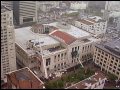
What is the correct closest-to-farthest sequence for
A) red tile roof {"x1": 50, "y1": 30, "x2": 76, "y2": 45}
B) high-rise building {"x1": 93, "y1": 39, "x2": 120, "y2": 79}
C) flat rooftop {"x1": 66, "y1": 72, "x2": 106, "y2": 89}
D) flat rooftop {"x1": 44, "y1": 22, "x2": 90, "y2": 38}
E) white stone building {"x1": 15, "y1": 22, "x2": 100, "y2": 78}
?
flat rooftop {"x1": 66, "y1": 72, "x2": 106, "y2": 89} → high-rise building {"x1": 93, "y1": 39, "x2": 120, "y2": 79} → white stone building {"x1": 15, "y1": 22, "x2": 100, "y2": 78} → red tile roof {"x1": 50, "y1": 30, "x2": 76, "y2": 45} → flat rooftop {"x1": 44, "y1": 22, "x2": 90, "y2": 38}

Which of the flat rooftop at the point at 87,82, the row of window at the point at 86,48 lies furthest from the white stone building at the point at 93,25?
the flat rooftop at the point at 87,82

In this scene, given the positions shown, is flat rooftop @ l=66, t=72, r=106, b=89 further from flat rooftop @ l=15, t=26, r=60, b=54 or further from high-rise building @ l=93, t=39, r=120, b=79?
flat rooftop @ l=15, t=26, r=60, b=54

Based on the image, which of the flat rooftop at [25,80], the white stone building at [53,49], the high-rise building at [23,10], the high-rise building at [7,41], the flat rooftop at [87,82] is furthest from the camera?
the high-rise building at [23,10]

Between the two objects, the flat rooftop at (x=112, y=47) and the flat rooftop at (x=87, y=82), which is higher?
the flat rooftop at (x=112, y=47)

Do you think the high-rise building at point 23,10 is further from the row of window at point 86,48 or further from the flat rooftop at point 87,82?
the flat rooftop at point 87,82

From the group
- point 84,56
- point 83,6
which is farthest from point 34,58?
point 83,6

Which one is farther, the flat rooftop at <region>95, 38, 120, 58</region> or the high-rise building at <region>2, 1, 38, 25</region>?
the high-rise building at <region>2, 1, 38, 25</region>

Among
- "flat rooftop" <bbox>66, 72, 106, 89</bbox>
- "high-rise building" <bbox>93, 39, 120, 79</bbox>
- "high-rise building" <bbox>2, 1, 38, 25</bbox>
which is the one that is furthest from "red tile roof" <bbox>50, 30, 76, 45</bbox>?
"high-rise building" <bbox>2, 1, 38, 25</bbox>

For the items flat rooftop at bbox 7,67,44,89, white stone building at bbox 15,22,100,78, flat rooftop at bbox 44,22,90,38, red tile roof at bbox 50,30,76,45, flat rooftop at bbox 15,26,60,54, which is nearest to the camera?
flat rooftop at bbox 7,67,44,89
